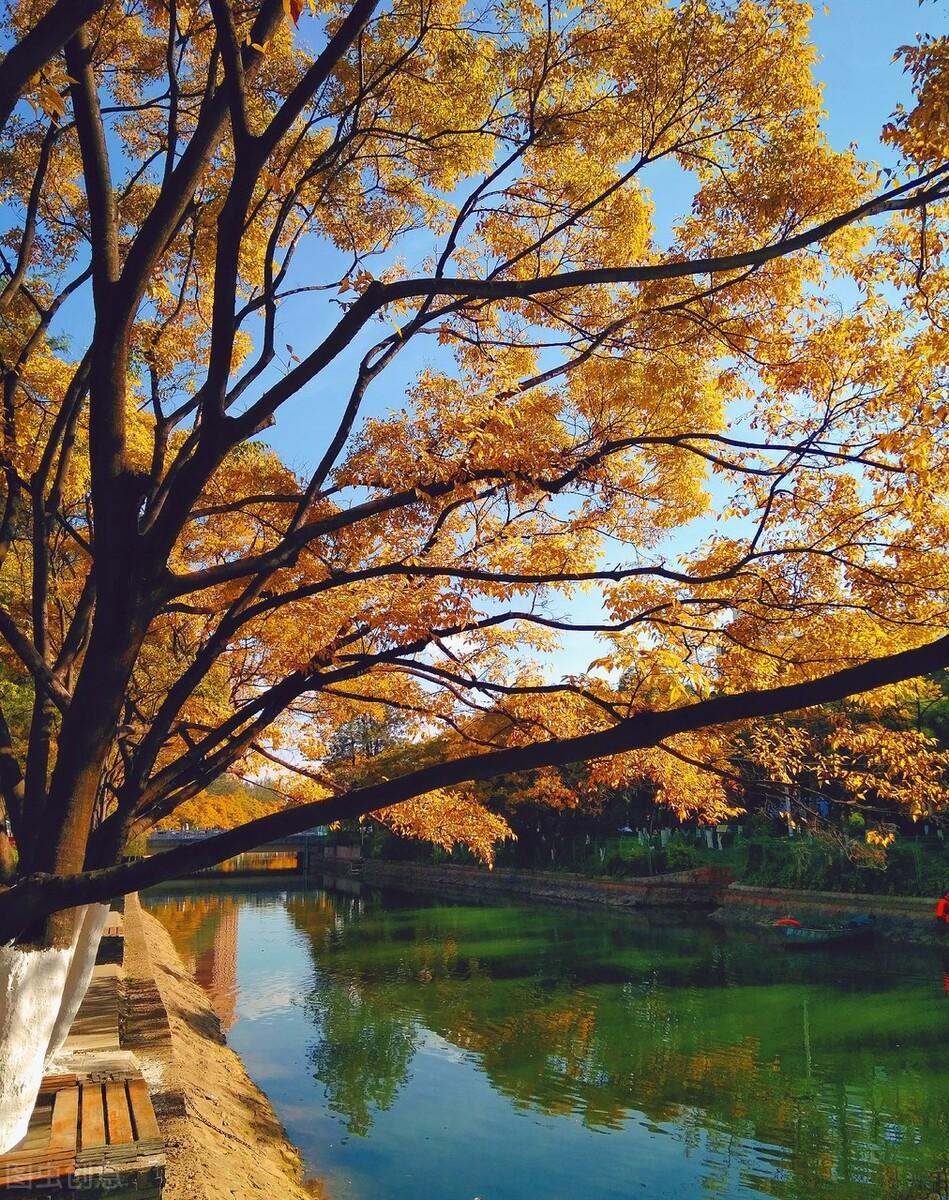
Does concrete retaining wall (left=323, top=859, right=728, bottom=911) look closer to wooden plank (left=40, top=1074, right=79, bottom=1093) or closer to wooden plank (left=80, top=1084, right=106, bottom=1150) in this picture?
wooden plank (left=40, top=1074, right=79, bottom=1093)

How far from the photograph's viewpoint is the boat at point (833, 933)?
21.0 m

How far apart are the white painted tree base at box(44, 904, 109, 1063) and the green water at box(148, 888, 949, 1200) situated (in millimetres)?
4985

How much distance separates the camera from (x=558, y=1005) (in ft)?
54.1

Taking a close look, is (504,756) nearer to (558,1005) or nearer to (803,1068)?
(803,1068)

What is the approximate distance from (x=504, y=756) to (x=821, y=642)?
2.68 metres

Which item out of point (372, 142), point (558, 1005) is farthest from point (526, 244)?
point (558, 1005)

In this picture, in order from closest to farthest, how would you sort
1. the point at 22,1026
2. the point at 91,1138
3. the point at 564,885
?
the point at 22,1026, the point at 91,1138, the point at 564,885

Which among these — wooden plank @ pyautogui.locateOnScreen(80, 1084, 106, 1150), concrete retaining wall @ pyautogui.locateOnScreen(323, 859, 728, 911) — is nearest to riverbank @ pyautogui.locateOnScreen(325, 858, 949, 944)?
concrete retaining wall @ pyautogui.locateOnScreen(323, 859, 728, 911)

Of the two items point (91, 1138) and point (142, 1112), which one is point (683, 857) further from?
point (91, 1138)

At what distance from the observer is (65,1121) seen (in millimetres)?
4852

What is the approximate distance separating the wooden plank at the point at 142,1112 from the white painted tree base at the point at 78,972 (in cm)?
56

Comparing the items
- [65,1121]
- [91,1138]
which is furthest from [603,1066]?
[91,1138]

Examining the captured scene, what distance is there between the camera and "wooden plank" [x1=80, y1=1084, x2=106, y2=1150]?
15.0 ft

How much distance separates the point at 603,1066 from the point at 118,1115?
9.67 meters
